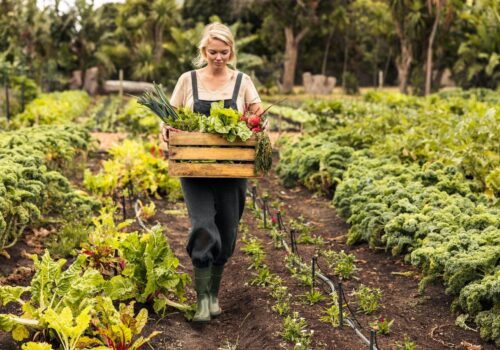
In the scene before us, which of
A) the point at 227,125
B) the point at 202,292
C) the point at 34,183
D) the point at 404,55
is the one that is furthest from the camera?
the point at 404,55

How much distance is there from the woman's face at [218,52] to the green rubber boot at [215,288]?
1.42 m

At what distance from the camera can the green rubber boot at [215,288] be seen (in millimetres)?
5273

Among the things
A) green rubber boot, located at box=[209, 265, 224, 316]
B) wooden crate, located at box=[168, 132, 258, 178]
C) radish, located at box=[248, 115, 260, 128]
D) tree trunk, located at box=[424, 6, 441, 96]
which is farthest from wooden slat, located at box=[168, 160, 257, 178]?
tree trunk, located at box=[424, 6, 441, 96]

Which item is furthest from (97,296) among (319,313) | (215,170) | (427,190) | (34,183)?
(427,190)

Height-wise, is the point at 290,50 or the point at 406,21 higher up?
the point at 406,21

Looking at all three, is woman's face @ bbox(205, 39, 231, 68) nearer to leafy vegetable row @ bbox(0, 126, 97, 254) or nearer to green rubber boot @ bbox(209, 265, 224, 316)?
green rubber boot @ bbox(209, 265, 224, 316)

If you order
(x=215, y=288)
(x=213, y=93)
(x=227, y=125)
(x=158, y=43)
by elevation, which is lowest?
(x=215, y=288)

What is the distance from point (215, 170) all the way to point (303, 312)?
3.90 feet

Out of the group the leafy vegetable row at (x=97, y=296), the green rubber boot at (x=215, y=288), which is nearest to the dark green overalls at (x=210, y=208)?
the green rubber boot at (x=215, y=288)

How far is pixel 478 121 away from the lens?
962 centimetres

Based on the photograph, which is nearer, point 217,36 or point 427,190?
point 217,36

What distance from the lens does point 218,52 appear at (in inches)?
191

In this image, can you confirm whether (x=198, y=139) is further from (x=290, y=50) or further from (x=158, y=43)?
(x=158, y=43)

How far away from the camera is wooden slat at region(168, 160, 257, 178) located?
4762 millimetres
